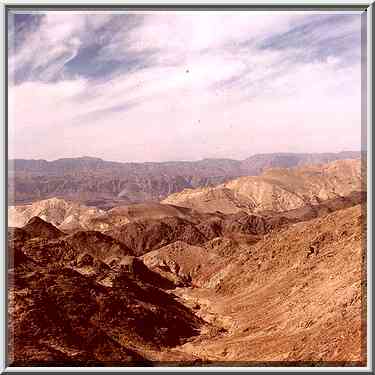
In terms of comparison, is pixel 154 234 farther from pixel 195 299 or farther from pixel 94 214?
pixel 94 214

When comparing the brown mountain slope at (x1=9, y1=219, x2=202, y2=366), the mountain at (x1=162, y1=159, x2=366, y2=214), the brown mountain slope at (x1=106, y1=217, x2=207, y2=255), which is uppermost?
the mountain at (x1=162, y1=159, x2=366, y2=214)

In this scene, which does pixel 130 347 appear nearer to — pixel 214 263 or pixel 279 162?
pixel 214 263

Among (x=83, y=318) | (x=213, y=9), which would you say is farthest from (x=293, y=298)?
(x=213, y=9)

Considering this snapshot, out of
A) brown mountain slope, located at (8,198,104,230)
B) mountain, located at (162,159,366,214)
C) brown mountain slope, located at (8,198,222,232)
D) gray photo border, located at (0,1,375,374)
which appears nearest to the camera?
gray photo border, located at (0,1,375,374)

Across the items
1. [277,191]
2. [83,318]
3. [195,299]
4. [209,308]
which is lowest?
[195,299]

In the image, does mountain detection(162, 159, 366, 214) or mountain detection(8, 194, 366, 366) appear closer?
mountain detection(8, 194, 366, 366)

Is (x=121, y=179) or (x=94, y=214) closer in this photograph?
(x=94, y=214)

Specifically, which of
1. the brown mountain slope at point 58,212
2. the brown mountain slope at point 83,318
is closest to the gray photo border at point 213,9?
the brown mountain slope at point 83,318

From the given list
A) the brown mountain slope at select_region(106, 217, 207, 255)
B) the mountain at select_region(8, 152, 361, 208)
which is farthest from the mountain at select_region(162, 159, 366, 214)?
the mountain at select_region(8, 152, 361, 208)

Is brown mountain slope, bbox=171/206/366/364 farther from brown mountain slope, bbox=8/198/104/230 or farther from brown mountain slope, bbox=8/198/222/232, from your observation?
brown mountain slope, bbox=8/198/104/230
